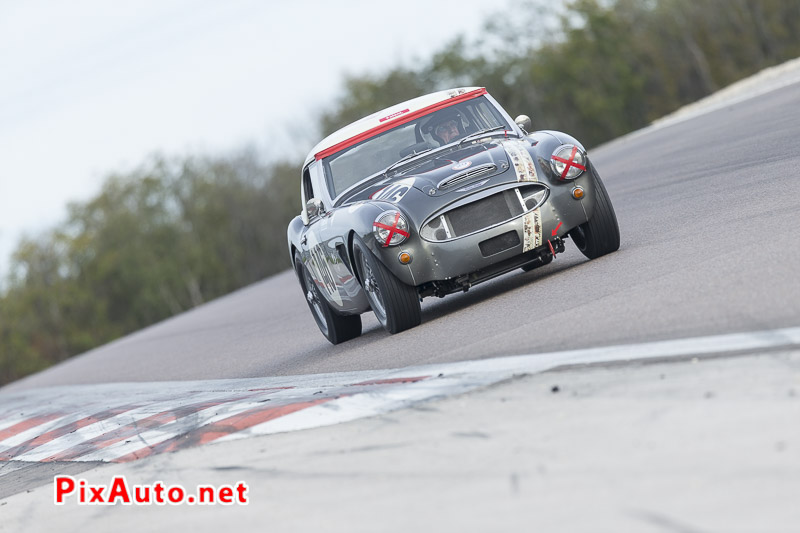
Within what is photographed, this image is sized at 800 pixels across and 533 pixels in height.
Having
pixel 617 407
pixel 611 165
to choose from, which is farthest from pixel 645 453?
pixel 611 165

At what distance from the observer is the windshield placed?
30.3ft

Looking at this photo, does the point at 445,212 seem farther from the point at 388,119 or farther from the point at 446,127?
the point at 388,119

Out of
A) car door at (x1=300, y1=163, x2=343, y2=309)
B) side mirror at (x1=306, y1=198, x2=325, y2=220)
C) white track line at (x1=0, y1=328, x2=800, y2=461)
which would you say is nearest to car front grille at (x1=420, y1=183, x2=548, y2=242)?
car door at (x1=300, y1=163, x2=343, y2=309)

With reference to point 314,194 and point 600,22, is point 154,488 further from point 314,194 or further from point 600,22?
point 600,22

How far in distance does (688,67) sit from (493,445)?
82.9 meters

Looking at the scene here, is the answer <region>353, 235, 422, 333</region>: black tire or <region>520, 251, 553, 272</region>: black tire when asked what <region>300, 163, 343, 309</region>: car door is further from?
<region>520, 251, 553, 272</region>: black tire

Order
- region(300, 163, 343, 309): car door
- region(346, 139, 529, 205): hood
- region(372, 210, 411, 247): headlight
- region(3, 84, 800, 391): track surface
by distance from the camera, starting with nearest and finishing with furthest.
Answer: region(3, 84, 800, 391): track surface, region(372, 210, 411, 247): headlight, region(346, 139, 529, 205): hood, region(300, 163, 343, 309): car door

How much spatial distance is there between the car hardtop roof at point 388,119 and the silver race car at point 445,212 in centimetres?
12

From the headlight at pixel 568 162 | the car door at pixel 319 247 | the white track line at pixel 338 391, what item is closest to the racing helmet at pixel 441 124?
the car door at pixel 319 247

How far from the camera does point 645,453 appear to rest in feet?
12.1

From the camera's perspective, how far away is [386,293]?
26.5ft

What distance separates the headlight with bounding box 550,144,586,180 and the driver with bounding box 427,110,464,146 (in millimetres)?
1289

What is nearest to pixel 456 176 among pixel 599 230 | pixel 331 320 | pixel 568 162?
pixel 568 162

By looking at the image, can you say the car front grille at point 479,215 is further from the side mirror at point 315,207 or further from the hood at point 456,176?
the side mirror at point 315,207
